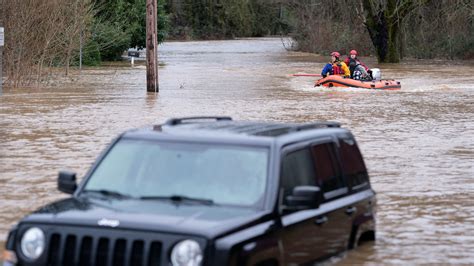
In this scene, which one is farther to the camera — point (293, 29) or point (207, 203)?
point (293, 29)

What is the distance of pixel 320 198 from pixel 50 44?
3113 cm

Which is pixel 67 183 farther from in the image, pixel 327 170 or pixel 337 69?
pixel 337 69

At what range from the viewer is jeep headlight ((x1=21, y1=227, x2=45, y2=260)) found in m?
7.15

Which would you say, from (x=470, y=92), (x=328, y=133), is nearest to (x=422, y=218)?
(x=328, y=133)

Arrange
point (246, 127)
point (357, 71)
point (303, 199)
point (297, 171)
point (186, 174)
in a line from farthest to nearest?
point (357, 71) → point (246, 127) → point (297, 171) → point (186, 174) → point (303, 199)

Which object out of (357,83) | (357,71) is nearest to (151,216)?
(357,83)

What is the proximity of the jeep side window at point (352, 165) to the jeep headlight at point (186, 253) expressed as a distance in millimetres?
2421

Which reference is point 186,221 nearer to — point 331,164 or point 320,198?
point 320,198

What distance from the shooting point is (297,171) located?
A: 8.26 metres

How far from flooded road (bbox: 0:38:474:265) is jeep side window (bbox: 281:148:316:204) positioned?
0.75 meters

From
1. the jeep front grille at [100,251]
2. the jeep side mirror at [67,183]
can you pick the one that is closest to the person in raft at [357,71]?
the jeep side mirror at [67,183]

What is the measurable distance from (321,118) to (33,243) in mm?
20772

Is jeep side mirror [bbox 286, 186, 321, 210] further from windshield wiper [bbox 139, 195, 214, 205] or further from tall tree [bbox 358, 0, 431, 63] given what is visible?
tall tree [bbox 358, 0, 431, 63]

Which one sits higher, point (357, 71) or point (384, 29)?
point (384, 29)
